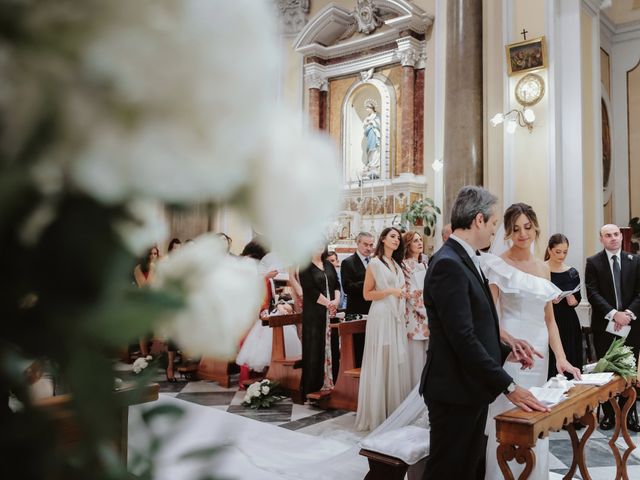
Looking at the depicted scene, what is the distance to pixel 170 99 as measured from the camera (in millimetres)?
375

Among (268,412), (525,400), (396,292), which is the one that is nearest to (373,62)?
(396,292)

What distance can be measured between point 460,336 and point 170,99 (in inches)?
94.3

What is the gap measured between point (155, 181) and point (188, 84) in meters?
0.07

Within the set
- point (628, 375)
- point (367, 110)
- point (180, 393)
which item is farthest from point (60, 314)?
point (367, 110)

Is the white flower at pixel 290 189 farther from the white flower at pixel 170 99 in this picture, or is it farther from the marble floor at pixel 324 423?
the marble floor at pixel 324 423

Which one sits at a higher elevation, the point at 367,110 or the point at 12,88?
the point at 367,110

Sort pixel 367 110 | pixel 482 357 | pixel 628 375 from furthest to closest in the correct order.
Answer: pixel 367 110
pixel 628 375
pixel 482 357

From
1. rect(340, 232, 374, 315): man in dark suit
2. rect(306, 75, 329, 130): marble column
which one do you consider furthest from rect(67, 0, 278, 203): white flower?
rect(306, 75, 329, 130): marble column

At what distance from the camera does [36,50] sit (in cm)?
36

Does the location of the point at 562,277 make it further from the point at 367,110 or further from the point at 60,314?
the point at 367,110

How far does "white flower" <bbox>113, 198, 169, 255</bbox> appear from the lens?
0.42m

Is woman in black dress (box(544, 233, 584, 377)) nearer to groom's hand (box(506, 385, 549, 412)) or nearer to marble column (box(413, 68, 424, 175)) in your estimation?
groom's hand (box(506, 385, 549, 412))

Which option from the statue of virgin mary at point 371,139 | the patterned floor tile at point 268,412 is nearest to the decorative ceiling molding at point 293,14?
the statue of virgin mary at point 371,139

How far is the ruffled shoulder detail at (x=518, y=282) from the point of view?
3582 millimetres
